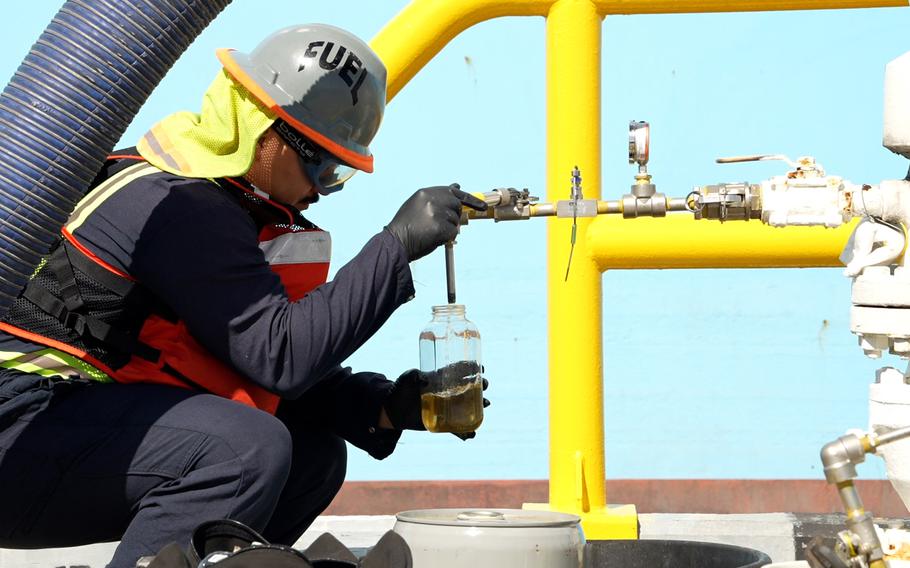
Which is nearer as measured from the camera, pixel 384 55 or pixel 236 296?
pixel 236 296

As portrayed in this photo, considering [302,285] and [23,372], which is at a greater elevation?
[302,285]

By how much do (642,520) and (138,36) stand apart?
1.81 meters

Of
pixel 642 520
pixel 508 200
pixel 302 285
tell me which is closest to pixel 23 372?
pixel 302 285

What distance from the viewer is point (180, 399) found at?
2.27m

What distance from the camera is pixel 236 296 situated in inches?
89.7

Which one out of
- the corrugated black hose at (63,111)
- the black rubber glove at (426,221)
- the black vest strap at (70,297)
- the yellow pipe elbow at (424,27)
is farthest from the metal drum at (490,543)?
the yellow pipe elbow at (424,27)

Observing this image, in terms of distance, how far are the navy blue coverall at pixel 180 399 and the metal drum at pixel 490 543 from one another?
263mm

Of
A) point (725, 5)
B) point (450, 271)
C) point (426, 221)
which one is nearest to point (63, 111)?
point (426, 221)

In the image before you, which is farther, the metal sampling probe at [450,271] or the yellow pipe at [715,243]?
the yellow pipe at [715,243]

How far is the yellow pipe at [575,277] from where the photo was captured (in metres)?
2.97

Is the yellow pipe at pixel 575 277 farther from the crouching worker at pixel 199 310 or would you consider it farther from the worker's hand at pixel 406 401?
the crouching worker at pixel 199 310

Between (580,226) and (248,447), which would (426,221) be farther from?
(580,226)

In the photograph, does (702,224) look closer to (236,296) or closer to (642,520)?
(642,520)

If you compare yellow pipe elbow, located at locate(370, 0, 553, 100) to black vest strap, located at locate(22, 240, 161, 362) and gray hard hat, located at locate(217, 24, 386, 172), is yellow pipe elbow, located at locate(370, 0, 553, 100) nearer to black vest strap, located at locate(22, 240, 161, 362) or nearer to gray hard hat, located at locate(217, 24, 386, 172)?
gray hard hat, located at locate(217, 24, 386, 172)
